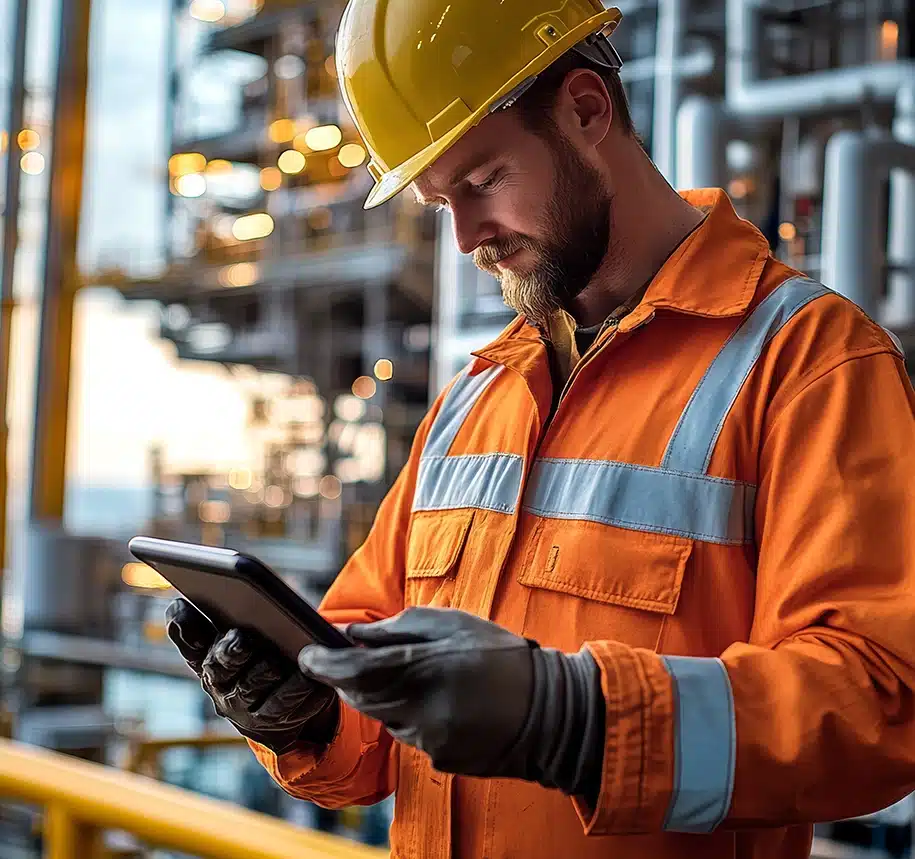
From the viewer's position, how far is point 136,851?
5.04m

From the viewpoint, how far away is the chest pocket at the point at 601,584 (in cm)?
143

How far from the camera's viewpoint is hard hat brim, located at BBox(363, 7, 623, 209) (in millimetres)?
1603

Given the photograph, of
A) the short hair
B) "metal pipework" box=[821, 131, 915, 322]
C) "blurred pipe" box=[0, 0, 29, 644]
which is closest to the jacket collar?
the short hair

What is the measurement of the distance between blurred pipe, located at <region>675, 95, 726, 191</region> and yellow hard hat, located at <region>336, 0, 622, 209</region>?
3.60 meters

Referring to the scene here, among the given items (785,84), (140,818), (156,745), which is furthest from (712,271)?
(156,745)

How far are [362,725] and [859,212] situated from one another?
369 centimetres

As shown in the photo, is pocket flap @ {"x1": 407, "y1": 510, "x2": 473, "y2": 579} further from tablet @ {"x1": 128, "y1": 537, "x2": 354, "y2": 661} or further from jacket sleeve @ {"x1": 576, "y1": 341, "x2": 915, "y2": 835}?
jacket sleeve @ {"x1": 576, "y1": 341, "x2": 915, "y2": 835}

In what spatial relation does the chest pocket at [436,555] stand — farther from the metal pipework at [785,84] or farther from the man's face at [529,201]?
the metal pipework at [785,84]

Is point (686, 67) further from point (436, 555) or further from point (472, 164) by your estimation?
point (436, 555)

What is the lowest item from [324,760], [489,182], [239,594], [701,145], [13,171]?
[324,760]

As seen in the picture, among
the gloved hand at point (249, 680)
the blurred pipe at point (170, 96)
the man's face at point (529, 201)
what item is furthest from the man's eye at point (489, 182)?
the blurred pipe at point (170, 96)

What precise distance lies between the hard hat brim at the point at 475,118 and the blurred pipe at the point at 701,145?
356 centimetres

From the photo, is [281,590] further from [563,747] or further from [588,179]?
[588,179]

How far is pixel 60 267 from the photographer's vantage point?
13.8 metres
